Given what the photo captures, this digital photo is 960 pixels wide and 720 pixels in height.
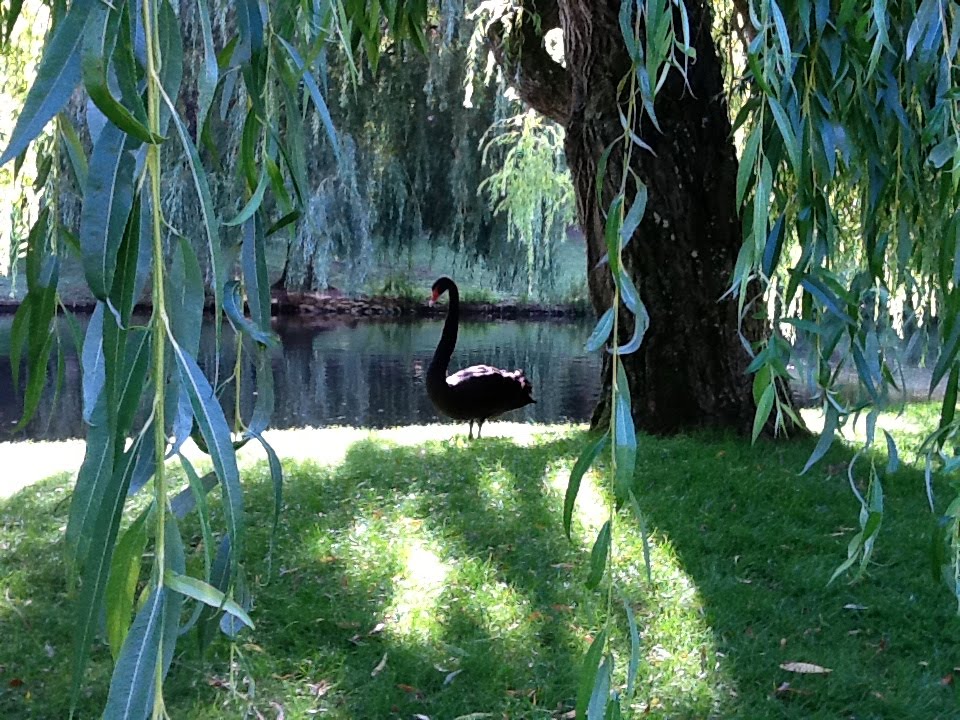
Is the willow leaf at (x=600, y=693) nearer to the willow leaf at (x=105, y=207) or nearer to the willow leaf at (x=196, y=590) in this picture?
the willow leaf at (x=196, y=590)

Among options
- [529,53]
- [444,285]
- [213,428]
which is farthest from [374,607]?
[444,285]

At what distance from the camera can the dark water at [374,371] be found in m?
8.26

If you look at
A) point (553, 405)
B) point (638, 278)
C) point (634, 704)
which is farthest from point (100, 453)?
point (553, 405)

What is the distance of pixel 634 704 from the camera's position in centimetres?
213

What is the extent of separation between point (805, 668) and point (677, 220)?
200 centimetres

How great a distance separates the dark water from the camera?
8258 millimetres

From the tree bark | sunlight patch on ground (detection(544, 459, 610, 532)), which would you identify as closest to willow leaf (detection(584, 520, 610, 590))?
sunlight patch on ground (detection(544, 459, 610, 532))

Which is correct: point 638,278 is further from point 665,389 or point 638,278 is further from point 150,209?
point 150,209

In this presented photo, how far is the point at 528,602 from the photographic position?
2543 millimetres

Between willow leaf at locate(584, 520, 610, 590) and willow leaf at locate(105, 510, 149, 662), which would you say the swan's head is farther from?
willow leaf at locate(105, 510, 149, 662)

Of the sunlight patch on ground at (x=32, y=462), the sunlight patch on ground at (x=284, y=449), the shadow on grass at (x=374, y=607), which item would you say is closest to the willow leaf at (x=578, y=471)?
the shadow on grass at (x=374, y=607)

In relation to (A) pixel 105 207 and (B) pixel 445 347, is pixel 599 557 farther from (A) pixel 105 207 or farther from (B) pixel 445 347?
(B) pixel 445 347

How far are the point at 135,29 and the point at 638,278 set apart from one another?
323 cm

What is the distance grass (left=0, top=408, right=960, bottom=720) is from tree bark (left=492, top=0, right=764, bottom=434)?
365 mm
